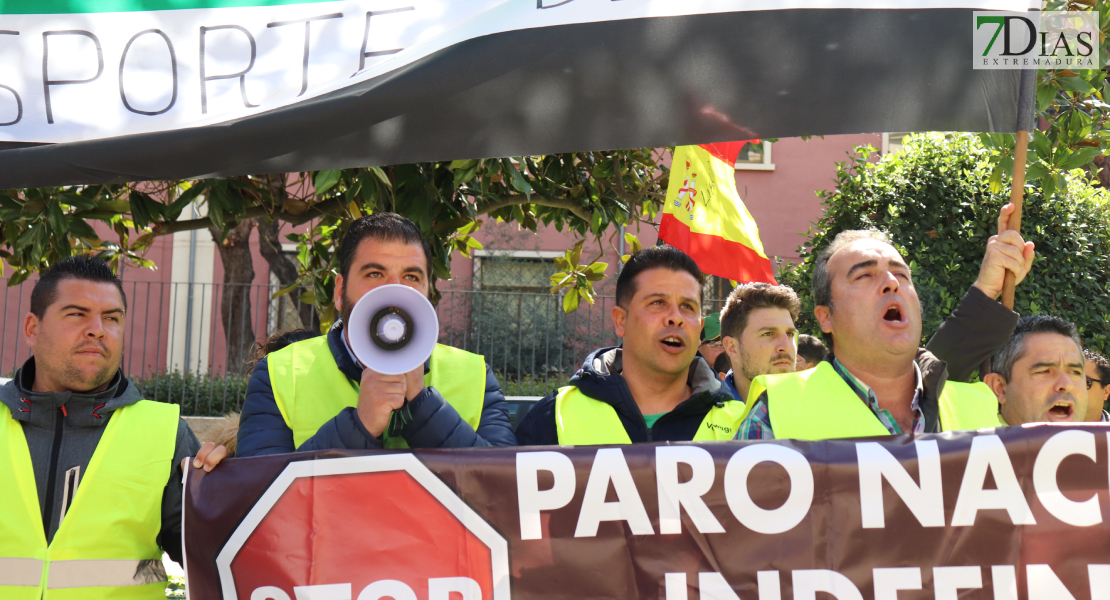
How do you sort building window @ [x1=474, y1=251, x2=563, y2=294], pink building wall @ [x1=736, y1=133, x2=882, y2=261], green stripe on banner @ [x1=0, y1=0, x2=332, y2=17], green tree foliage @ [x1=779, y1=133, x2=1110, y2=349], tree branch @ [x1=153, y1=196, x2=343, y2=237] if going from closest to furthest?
green stripe on banner @ [x1=0, y1=0, x2=332, y2=17] → tree branch @ [x1=153, y1=196, x2=343, y2=237] → green tree foliage @ [x1=779, y1=133, x2=1110, y2=349] → building window @ [x1=474, y1=251, x2=563, y2=294] → pink building wall @ [x1=736, y1=133, x2=882, y2=261]

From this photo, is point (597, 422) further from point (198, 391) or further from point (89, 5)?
point (198, 391)

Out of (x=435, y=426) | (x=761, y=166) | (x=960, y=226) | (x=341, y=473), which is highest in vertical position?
(x=761, y=166)

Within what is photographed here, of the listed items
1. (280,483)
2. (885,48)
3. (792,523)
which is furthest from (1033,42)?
(280,483)

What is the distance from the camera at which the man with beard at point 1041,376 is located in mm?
3285

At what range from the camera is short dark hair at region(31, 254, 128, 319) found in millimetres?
3029

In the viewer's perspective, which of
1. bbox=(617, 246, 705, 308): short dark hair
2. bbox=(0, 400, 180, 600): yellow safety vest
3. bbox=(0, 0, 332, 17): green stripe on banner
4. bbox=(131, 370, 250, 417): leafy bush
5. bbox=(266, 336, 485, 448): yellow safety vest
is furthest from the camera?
bbox=(131, 370, 250, 417): leafy bush

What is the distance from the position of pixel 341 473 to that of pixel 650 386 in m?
1.10

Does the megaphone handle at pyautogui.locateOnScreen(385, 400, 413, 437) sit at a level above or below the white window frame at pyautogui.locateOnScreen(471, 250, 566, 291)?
below

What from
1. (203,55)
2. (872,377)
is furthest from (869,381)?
(203,55)

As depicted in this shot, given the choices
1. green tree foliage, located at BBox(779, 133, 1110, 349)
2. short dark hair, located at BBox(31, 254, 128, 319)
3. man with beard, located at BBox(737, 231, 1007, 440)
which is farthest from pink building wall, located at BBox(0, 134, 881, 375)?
man with beard, located at BBox(737, 231, 1007, 440)

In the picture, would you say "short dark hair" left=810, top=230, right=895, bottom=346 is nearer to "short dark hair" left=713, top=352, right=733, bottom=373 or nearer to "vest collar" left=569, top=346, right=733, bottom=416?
"vest collar" left=569, top=346, right=733, bottom=416

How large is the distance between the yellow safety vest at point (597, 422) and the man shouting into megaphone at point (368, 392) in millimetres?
177

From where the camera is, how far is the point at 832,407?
2.65 metres

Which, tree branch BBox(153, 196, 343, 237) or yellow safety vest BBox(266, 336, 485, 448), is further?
tree branch BBox(153, 196, 343, 237)
